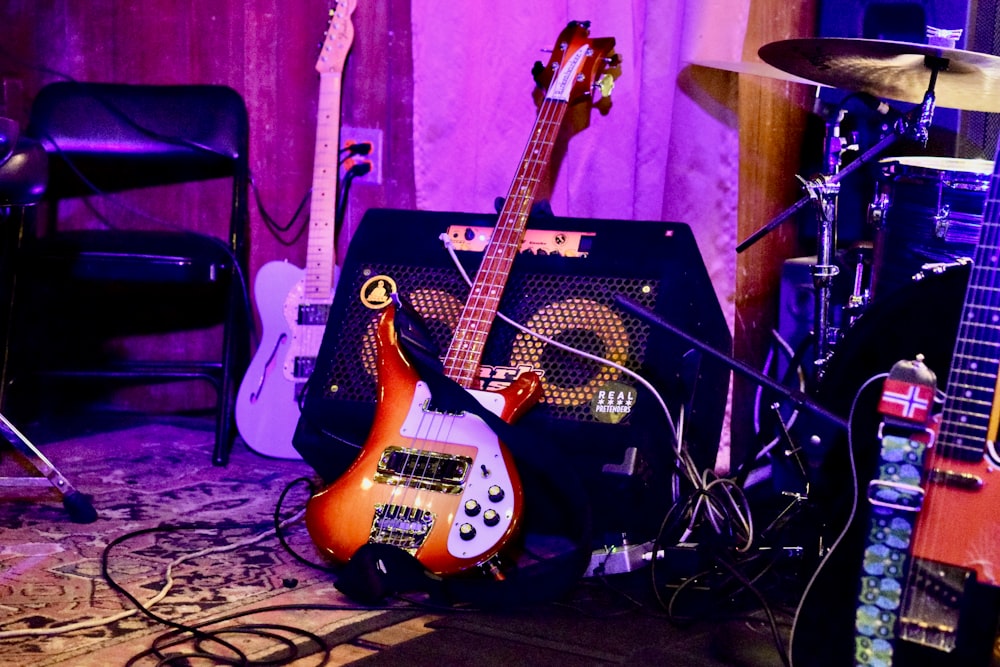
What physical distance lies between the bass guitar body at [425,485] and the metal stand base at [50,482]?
1.84ft

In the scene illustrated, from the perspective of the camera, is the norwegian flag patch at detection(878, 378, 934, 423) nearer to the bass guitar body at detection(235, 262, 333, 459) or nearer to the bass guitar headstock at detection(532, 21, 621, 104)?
the bass guitar headstock at detection(532, 21, 621, 104)

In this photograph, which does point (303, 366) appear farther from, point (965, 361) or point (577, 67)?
point (965, 361)

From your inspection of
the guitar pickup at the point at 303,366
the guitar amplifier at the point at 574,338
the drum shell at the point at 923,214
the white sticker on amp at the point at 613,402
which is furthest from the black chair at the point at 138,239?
the drum shell at the point at 923,214

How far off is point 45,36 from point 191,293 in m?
0.83

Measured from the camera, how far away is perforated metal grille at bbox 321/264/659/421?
178 cm

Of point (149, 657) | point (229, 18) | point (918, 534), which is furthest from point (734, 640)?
point (229, 18)

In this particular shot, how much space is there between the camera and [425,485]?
5.31 feet

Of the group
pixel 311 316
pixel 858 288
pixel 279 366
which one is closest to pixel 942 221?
pixel 858 288

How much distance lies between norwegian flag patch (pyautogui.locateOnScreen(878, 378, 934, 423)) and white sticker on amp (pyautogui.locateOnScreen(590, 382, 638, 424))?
0.65 metres

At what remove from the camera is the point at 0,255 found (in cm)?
266

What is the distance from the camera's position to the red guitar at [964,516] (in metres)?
1.11

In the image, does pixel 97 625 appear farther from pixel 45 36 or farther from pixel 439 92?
pixel 45 36

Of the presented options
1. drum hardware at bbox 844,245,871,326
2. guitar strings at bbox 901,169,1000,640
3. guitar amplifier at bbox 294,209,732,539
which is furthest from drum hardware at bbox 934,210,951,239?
guitar strings at bbox 901,169,1000,640

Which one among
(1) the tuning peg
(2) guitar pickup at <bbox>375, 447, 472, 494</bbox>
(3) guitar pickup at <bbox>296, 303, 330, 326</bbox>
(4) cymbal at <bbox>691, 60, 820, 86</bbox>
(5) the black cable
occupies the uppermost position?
(4) cymbal at <bbox>691, 60, 820, 86</bbox>
